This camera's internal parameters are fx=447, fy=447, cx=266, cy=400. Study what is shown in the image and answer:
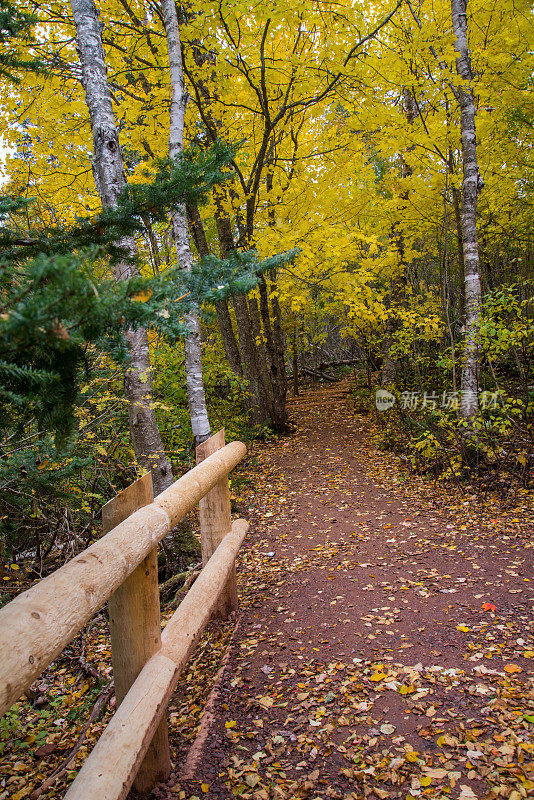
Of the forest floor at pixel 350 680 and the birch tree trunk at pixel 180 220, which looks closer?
the forest floor at pixel 350 680

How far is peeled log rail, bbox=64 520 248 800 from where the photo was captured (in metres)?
1.47

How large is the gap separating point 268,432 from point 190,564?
17.5 feet

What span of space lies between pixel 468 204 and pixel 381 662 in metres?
5.48

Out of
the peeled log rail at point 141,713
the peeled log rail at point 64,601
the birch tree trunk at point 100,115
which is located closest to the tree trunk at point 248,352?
the birch tree trunk at point 100,115

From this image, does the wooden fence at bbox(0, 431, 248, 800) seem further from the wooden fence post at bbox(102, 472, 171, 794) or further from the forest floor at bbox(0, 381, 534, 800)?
the forest floor at bbox(0, 381, 534, 800)

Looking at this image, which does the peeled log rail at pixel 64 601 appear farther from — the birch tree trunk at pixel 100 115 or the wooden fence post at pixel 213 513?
the birch tree trunk at pixel 100 115

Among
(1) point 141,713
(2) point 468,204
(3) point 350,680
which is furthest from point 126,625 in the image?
(2) point 468,204

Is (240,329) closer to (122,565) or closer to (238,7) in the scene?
(238,7)

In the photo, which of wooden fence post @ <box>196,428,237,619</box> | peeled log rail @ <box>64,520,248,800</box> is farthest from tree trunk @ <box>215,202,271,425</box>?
peeled log rail @ <box>64,520,248,800</box>

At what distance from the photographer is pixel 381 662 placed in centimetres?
291

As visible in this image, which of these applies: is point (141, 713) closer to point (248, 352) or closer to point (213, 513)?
point (213, 513)

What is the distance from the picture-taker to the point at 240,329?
997 centimetres

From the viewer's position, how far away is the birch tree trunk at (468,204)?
5629 mm

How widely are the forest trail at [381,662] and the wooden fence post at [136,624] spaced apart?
13cm
